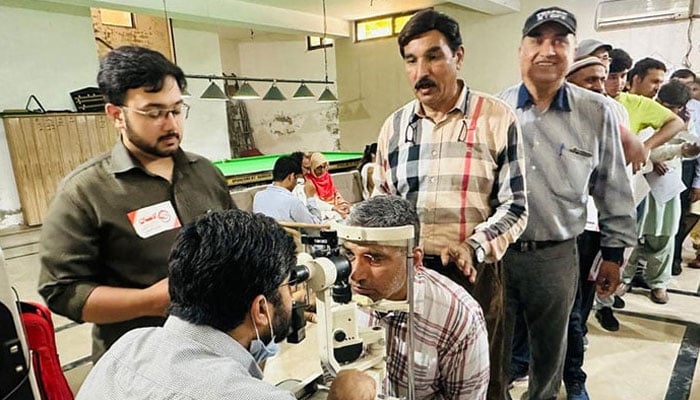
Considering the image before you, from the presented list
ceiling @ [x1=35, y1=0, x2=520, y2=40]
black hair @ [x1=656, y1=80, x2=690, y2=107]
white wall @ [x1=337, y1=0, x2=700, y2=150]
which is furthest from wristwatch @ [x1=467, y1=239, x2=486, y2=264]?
white wall @ [x1=337, y1=0, x2=700, y2=150]

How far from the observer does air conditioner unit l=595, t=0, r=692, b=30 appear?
489 centimetres

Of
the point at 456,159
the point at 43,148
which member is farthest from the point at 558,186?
the point at 43,148

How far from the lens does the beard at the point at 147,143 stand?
47.9 inches

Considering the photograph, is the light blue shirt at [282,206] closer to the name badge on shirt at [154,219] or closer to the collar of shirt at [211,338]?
the name badge on shirt at [154,219]

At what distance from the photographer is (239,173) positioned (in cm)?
506

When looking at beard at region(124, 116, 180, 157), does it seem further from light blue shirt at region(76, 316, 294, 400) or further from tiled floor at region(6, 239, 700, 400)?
tiled floor at region(6, 239, 700, 400)

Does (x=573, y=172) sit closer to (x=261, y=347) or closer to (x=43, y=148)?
(x=261, y=347)

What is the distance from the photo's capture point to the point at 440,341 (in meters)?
1.13

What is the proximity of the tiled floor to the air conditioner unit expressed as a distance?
10.5 ft

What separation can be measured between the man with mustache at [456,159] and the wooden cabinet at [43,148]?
18.9ft

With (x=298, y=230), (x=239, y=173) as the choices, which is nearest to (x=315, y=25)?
(x=239, y=173)

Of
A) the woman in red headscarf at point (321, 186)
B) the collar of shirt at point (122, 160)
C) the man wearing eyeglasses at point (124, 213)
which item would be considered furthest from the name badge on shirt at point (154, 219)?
the woman in red headscarf at point (321, 186)

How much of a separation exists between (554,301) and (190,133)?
7736 millimetres

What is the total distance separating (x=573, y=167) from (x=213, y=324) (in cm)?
143
